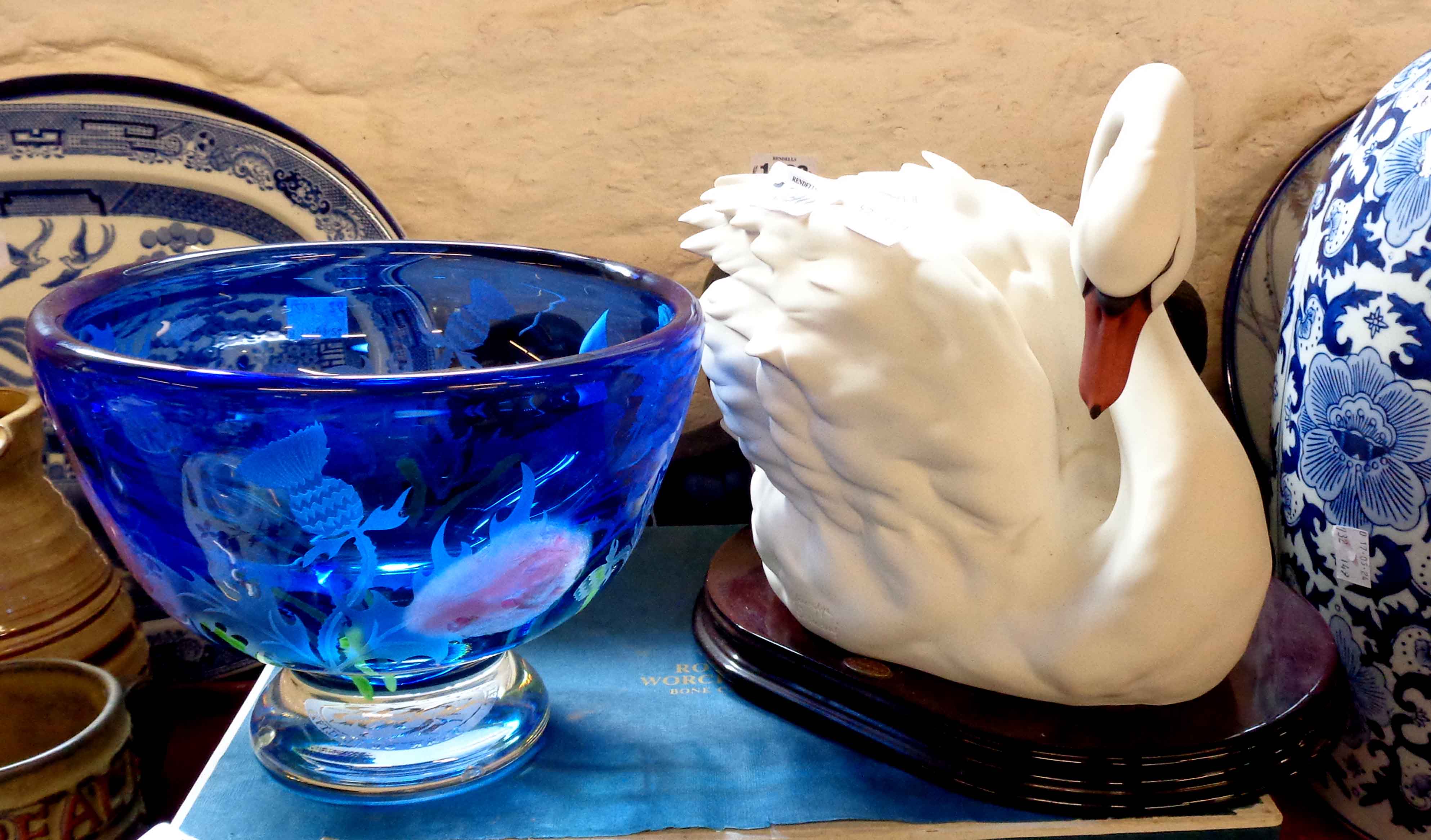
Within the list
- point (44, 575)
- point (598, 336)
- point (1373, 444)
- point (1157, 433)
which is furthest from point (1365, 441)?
point (44, 575)

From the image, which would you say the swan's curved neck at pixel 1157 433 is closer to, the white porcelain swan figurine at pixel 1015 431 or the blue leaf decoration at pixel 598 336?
the white porcelain swan figurine at pixel 1015 431

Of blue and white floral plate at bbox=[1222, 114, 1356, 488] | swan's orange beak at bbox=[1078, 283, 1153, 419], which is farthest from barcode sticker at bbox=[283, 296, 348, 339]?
blue and white floral plate at bbox=[1222, 114, 1356, 488]

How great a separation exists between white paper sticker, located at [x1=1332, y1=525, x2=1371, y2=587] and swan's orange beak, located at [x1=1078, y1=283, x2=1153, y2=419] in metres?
0.21

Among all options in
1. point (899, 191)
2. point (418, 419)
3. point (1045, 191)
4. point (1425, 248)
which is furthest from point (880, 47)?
point (418, 419)

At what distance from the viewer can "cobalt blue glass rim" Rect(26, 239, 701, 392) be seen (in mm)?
315

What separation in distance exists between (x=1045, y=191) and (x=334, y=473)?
0.63 m

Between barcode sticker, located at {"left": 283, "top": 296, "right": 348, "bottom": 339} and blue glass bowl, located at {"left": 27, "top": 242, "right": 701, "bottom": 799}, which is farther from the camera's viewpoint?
barcode sticker, located at {"left": 283, "top": 296, "right": 348, "bottom": 339}

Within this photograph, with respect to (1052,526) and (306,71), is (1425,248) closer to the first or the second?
(1052,526)

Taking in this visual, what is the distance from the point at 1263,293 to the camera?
A: 77cm

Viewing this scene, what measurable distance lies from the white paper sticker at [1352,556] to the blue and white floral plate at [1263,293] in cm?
23

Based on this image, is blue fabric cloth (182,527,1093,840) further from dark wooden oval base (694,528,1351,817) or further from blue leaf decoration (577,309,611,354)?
blue leaf decoration (577,309,611,354)

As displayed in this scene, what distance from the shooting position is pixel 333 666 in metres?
0.39

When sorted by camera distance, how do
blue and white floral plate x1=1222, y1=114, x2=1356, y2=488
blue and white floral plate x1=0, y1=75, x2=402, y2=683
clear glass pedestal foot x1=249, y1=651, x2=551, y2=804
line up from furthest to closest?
blue and white floral plate x1=1222, y1=114, x2=1356, y2=488
blue and white floral plate x1=0, y1=75, x2=402, y2=683
clear glass pedestal foot x1=249, y1=651, x2=551, y2=804

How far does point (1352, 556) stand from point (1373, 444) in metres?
0.06
